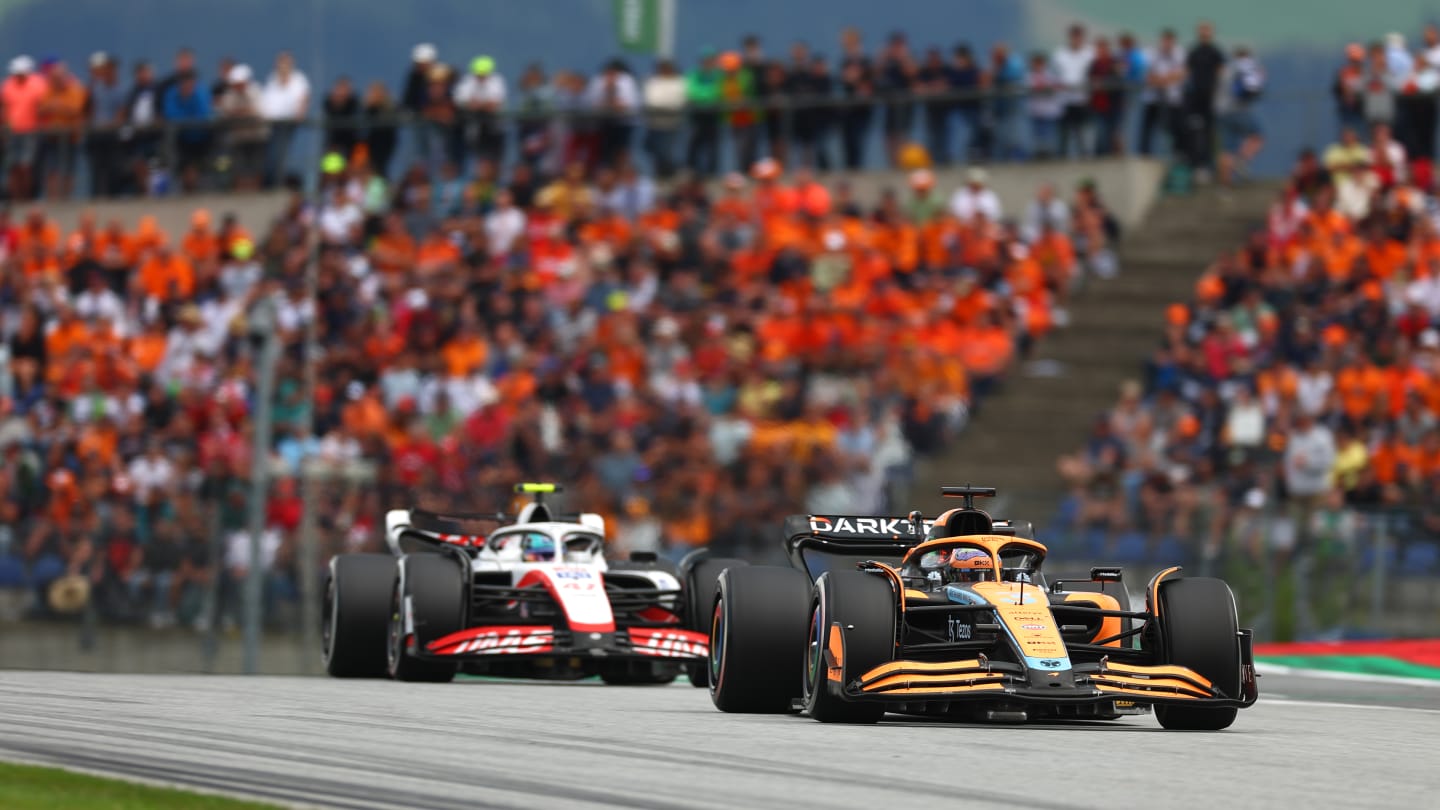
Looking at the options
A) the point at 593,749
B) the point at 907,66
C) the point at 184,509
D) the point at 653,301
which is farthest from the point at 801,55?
the point at 593,749

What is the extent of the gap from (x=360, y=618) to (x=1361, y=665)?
24.5 ft

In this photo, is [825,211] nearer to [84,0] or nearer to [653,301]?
[653,301]

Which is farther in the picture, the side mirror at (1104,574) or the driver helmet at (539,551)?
the driver helmet at (539,551)

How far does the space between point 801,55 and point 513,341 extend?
6.31 meters

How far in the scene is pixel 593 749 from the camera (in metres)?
10.9

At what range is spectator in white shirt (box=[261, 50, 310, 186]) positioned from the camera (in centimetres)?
3322

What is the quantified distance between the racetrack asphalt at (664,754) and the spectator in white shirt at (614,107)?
1750 cm

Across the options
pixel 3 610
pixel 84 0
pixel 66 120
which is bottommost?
pixel 3 610

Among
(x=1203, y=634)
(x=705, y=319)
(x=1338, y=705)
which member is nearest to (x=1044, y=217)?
(x=705, y=319)

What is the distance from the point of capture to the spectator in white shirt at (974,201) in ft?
93.1

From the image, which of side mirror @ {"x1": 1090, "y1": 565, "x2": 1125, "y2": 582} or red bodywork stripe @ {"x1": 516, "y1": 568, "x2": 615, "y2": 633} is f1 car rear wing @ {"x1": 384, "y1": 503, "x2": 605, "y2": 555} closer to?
red bodywork stripe @ {"x1": 516, "y1": 568, "x2": 615, "y2": 633}

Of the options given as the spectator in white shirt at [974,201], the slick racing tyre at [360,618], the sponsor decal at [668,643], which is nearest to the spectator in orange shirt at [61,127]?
the spectator in white shirt at [974,201]

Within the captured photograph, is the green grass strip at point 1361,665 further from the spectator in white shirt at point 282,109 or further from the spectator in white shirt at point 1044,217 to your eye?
the spectator in white shirt at point 282,109

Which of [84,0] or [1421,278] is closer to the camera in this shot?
[1421,278]
